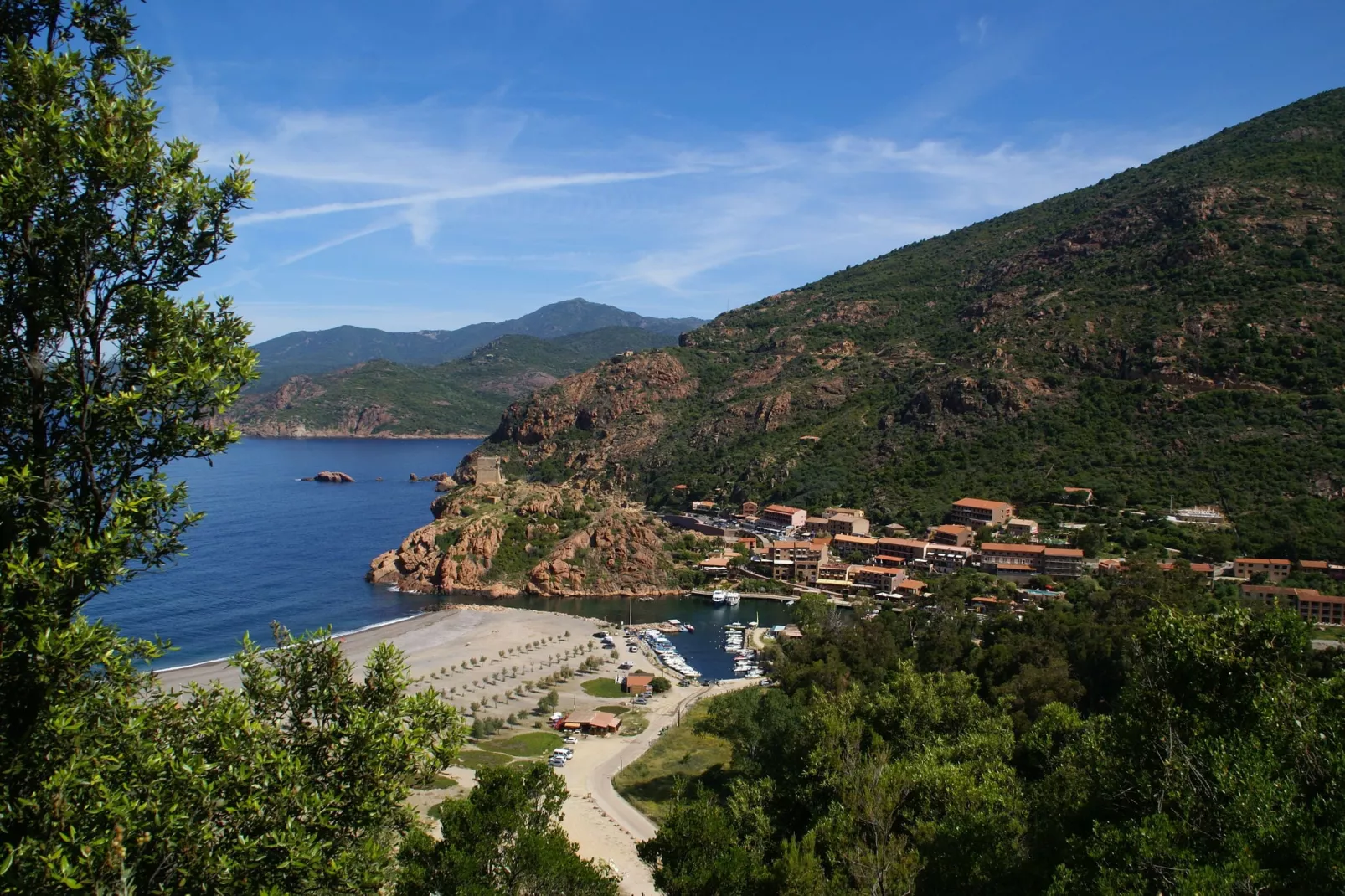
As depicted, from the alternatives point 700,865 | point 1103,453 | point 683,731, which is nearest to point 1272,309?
point 1103,453

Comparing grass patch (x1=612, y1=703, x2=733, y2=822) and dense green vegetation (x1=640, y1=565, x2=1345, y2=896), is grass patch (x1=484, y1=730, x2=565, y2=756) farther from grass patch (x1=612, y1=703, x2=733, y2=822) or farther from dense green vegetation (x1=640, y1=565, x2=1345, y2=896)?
dense green vegetation (x1=640, y1=565, x2=1345, y2=896)

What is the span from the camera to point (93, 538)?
14.4 feet

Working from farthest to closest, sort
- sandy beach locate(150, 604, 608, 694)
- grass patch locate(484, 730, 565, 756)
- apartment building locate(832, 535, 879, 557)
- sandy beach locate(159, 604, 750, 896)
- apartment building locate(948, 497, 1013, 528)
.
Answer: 1. apartment building locate(832, 535, 879, 557)
2. apartment building locate(948, 497, 1013, 528)
3. sandy beach locate(150, 604, 608, 694)
4. grass patch locate(484, 730, 565, 756)
5. sandy beach locate(159, 604, 750, 896)

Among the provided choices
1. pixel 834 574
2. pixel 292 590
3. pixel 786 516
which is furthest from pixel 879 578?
pixel 292 590

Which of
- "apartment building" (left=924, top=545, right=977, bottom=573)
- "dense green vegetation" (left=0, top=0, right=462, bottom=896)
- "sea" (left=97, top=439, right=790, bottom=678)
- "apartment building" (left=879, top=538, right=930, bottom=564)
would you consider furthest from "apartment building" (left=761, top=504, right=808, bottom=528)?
"dense green vegetation" (left=0, top=0, right=462, bottom=896)

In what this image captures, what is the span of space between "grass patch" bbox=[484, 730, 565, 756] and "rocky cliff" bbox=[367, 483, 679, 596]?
94.1 feet

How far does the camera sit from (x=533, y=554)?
66.4 metres

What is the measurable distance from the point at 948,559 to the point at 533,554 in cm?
3179

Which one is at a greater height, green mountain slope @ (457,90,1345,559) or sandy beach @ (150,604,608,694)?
green mountain slope @ (457,90,1345,559)

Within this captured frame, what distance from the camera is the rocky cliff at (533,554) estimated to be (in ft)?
206

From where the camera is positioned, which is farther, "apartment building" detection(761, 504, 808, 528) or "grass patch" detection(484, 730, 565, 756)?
"apartment building" detection(761, 504, 808, 528)

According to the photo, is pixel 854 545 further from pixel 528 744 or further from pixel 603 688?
pixel 528 744

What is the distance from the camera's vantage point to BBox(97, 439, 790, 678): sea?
4581cm

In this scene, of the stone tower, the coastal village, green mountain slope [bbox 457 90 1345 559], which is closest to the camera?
the coastal village
